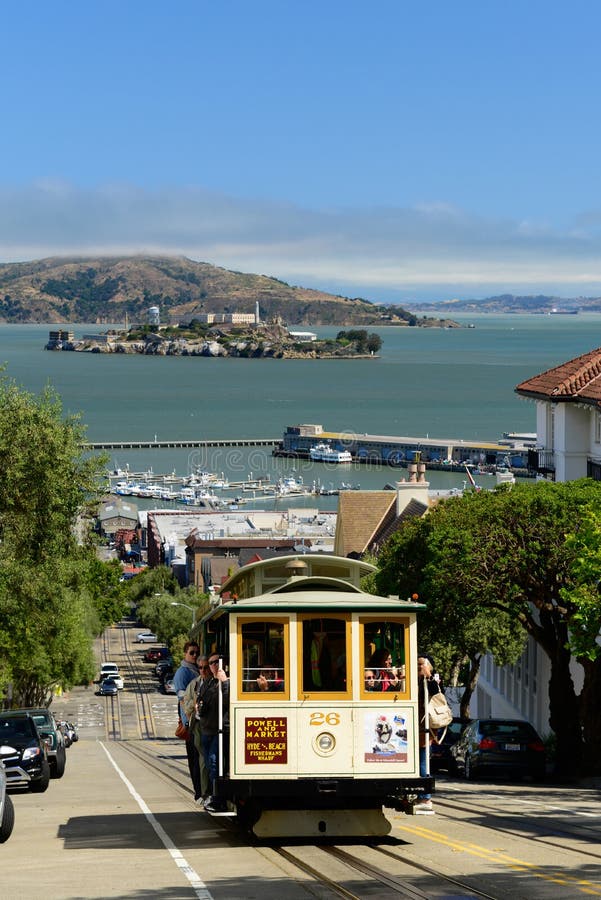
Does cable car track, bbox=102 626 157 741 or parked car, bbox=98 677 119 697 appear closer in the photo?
cable car track, bbox=102 626 157 741

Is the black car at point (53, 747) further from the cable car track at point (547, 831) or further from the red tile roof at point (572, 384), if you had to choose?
the red tile roof at point (572, 384)

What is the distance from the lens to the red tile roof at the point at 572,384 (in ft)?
131

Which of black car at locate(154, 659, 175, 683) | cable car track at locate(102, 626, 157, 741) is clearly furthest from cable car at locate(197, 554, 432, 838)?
black car at locate(154, 659, 175, 683)

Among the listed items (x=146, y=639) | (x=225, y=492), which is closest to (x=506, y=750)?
(x=146, y=639)

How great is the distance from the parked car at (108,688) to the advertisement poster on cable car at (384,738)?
74699mm

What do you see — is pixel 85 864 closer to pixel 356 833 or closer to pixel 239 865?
pixel 239 865

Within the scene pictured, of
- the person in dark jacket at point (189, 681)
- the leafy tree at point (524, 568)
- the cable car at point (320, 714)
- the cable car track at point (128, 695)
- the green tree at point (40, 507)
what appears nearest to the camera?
the cable car at point (320, 714)

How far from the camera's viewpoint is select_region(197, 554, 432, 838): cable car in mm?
14703

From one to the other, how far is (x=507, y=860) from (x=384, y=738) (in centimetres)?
180

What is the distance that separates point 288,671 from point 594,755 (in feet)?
51.7

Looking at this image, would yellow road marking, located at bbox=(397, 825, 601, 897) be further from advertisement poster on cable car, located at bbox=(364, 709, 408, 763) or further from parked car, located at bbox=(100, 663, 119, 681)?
parked car, located at bbox=(100, 663, 119, 681)

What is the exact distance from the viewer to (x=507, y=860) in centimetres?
1373

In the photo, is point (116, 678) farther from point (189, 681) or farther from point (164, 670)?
point (189, 681)

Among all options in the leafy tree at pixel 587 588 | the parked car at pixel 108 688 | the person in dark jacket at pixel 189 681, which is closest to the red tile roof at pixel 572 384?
the leafy tree at pixel 587 588
